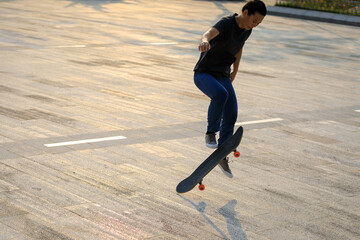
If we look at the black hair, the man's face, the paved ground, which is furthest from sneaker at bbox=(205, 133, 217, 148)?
the black hair

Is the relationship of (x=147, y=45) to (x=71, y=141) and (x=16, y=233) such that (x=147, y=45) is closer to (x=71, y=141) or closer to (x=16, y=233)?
(x=71, y=141)

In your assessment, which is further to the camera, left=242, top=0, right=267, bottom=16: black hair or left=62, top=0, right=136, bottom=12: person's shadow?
left=62, top=0, right=136, bottom=12: person's shadow

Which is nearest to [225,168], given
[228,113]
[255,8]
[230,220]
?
[228,113]

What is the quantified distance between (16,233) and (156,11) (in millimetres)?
25912

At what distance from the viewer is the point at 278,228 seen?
224 inches

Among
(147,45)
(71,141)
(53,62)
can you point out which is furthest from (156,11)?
(71,141)

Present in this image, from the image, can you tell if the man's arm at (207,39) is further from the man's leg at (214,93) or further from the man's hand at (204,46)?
the man's leg at (214,93)

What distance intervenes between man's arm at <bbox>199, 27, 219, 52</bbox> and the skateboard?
91cm

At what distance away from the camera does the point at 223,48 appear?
251 inches

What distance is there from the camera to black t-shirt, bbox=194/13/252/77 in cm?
627

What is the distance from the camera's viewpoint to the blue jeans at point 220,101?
20.7 ft

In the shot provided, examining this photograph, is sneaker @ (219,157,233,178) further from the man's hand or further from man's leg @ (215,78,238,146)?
the man's hand

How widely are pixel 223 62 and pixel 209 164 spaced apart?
110 cm

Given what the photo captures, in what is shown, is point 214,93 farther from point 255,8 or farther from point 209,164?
point 255,8
